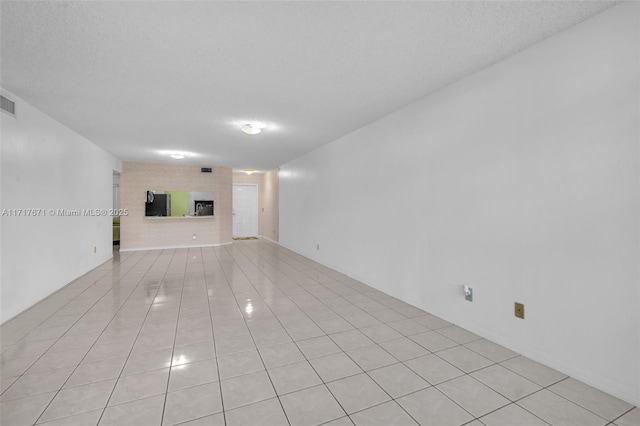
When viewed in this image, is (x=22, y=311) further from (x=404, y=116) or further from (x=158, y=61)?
(x=404, y=116)

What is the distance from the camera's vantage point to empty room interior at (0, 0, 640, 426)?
179 cm

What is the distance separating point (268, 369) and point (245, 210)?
8938 mm

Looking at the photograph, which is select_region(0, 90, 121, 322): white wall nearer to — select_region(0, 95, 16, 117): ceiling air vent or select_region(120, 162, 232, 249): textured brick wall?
select_region(0, 95, 16, 117): ceiling air vent

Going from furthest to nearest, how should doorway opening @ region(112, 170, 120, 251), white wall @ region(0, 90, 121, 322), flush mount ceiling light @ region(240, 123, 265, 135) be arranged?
doorway opening @ region(112, 170, 120, 251) → flush mount ceiling light @ region(240, 123, 265, 135) → white wall @ region(0, 90, 121, 322)

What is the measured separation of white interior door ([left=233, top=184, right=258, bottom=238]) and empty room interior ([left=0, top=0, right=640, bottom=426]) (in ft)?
20.0

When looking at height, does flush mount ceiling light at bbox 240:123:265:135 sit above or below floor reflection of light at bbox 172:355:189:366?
above

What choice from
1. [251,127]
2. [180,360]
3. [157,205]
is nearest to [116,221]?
[157,205]

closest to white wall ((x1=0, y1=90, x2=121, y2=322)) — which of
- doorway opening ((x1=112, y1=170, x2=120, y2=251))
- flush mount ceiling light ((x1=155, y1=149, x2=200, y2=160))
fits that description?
flush mount ceiling light ((x1=155, y1=149, x2=200, y2=160))

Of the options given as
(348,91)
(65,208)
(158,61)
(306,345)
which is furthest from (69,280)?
(348,91)

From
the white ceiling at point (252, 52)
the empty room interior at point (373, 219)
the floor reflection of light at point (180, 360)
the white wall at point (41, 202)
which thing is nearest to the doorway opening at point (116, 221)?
the white wall at point (41, 202)

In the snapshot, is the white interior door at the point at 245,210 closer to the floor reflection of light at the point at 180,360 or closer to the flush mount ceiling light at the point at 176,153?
the flush mount ceiling light at the point at 176,153

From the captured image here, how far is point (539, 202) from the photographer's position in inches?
87.1

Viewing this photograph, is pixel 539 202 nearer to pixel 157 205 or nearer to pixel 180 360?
pixel 180 360

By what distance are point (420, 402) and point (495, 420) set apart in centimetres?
41
